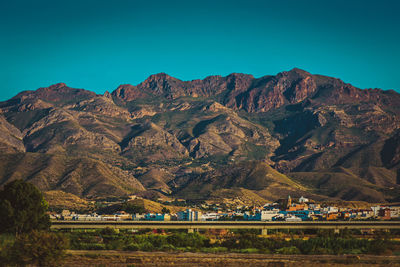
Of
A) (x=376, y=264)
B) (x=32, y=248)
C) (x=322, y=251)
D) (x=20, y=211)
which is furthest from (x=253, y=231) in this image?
(x=32, y=248)

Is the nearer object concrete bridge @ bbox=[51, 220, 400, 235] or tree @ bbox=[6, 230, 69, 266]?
tree @ bbox=[6, 230, 69, 266]

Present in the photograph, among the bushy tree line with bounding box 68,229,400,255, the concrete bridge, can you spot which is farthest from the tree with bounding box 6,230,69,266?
the concrete bridge

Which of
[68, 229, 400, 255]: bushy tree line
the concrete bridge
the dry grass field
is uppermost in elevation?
the concrete bridge

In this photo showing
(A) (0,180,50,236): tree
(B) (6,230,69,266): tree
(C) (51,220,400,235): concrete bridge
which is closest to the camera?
(B) (6,230,69,266): tree

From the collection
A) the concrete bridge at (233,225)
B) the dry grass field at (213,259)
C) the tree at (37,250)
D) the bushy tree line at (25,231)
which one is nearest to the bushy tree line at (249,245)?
the dry grass field at (213,259)

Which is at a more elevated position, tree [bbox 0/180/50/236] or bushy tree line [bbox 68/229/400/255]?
tree [bbox 0/180/50/236]

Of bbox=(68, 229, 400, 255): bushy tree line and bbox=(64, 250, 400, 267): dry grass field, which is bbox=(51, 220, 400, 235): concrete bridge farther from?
bbox=(64, 250, 400, 267): dry grass field

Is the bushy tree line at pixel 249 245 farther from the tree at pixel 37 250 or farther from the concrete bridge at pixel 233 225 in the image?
the tree at pixel 37 250

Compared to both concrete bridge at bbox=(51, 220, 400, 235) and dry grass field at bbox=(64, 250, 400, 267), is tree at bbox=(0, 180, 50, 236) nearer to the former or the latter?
dry grass field at bbox=(64, 250, 400, 267)

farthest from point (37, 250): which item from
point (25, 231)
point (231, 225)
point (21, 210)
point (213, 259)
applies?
point (231, 225)

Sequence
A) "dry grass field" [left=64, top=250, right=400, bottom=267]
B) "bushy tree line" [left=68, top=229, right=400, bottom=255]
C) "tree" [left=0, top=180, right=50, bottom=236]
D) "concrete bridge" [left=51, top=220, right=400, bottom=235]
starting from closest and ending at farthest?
"dry grass field" [left=64, top=250, right=400, bottom=267]
"bushy tree line" [left=68, top=229, right=400, bottom=255]
"tree" [left=0, top=180, right=50, bottom=236]
"concrete bridge" [left=51, top=220, right=400, bottom=235]
